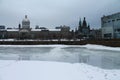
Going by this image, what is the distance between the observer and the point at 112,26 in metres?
80.9

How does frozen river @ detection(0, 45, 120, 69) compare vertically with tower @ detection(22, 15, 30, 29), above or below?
below

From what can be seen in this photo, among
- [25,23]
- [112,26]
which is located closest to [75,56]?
[112,26]

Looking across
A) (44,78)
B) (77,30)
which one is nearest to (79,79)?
(44,78)

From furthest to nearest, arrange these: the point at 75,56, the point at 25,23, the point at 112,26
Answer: the point at 25,23, the point at 112,26, the point at 75,56

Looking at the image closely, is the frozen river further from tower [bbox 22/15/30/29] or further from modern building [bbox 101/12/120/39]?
tower [bbox 22/15/30/29]

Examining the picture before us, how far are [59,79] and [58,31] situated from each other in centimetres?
13204

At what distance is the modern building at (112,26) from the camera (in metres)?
77.5

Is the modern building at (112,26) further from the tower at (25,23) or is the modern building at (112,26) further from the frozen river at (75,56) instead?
the tower at (25,23)

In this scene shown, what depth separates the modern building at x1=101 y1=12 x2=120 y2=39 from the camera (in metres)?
77.5

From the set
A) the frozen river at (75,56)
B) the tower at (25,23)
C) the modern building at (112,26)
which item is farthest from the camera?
the tower at (25,23)

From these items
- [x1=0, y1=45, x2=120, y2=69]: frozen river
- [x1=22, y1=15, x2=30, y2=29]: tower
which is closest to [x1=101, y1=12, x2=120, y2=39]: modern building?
[x1=0, y1=45, x2=120, y2=69]: frozen river

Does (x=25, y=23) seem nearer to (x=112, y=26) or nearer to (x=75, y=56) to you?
(x=112, y=26)

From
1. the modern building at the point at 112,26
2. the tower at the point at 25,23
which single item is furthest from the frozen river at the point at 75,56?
the tower at the point at 25,23

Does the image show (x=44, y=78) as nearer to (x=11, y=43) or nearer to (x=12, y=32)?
(x=11, y=43)
